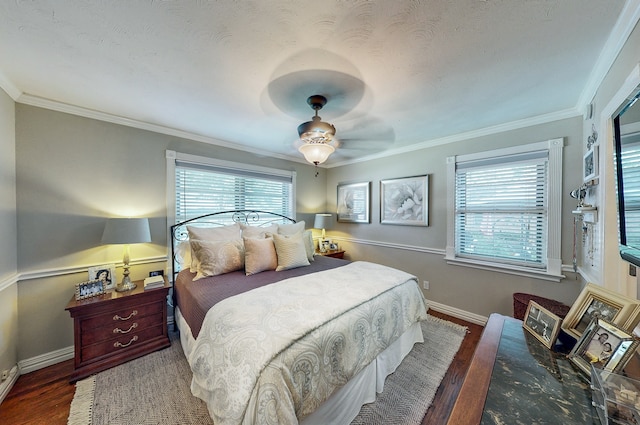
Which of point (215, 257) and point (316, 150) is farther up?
point (316, 150)

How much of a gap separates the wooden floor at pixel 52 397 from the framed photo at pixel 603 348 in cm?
110

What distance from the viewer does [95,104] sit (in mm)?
2186

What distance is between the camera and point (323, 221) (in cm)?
422

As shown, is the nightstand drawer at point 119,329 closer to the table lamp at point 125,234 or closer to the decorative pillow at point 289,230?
the table lamp at point 125,234

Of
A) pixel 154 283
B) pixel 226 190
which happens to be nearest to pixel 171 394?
pixel 154 283

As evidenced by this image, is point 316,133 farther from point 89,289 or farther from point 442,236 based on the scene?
point 89,289

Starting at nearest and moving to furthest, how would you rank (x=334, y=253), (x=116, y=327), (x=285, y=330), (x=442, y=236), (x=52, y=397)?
(x=285, y=330) < (x=52, y=397) < (x=116, y=327) < (x=442, y=236) < (x=334, y=253)

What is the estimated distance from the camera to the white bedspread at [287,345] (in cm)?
106

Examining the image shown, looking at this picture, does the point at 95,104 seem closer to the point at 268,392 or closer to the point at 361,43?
the point at 361,43

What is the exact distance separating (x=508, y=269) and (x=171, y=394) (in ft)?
11.8

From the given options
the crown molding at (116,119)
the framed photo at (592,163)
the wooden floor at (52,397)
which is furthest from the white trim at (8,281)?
the framed photo at (592,163)

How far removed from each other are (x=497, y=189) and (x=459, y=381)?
2.17 metres

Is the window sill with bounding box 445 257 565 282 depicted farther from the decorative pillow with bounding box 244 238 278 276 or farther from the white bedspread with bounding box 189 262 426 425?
the decorative pillow with bounding box 244 238 278 276

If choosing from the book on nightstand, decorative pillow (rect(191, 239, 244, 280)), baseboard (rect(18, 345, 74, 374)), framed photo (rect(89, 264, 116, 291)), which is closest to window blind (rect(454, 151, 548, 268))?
decorative pillow (rect(191, 239, 244, 280))
